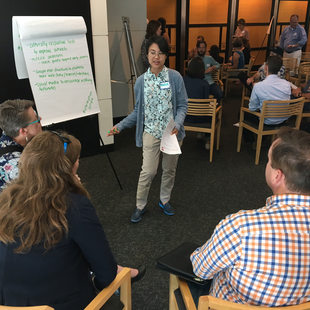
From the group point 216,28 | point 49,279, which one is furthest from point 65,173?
point 216,28

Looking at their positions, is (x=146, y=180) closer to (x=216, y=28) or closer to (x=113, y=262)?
(x=113, y=262)

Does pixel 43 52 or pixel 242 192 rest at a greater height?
pixel 43 52

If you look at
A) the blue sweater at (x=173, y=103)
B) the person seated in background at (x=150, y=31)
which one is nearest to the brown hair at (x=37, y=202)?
the blue sweater at (x=173, y=103)

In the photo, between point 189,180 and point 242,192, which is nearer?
point 242,192

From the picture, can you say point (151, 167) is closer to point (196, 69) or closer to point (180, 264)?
point (180, 264)

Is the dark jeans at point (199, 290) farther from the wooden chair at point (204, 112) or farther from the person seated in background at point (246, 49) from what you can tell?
the person seated in background at point (246, 49)

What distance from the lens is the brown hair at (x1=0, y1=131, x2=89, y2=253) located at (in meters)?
1.02

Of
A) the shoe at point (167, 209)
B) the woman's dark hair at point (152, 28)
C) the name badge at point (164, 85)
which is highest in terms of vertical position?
the woman's dark hair at point (152, 28)

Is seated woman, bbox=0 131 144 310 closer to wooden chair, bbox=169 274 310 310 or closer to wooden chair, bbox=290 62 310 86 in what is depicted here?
wooden chair, bbox=169 274 310 310

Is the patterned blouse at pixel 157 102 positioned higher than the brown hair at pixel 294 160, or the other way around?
the brown hair at pixel 294 160

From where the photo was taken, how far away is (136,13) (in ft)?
15.8

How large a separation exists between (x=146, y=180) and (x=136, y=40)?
3.09 metres

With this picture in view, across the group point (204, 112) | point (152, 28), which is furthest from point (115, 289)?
point (152, 28)

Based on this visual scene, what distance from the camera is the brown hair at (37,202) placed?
102 centimetres
